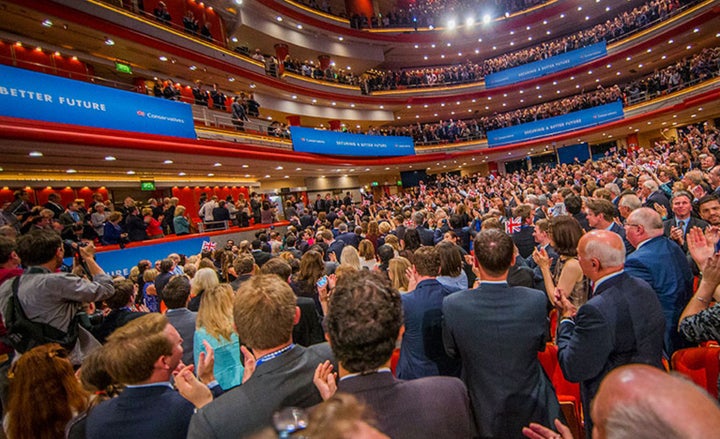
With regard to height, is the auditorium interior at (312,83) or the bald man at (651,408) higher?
the auditorium interior at (312,83)

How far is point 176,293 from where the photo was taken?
114 inches

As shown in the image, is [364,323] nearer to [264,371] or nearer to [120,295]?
[264,371]

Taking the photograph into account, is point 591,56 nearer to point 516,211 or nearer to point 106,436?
point 516,211

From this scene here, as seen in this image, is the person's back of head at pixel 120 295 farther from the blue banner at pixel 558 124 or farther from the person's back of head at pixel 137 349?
the blue banner at pixel 558 124

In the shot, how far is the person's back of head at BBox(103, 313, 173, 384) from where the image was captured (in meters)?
1.53

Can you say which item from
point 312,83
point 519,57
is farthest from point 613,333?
point 519,57

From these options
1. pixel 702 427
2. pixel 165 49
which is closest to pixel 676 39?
pixel 165 49

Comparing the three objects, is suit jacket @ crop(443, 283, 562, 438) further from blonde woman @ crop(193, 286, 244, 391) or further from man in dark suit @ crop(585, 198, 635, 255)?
man in dark suit @ crop(585, 198, 635, 255)

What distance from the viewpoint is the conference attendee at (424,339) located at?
7.67 feet

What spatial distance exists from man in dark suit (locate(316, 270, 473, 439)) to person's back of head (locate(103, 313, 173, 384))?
82 cm

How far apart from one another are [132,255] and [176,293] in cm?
609

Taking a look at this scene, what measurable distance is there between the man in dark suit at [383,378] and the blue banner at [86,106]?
956 centimetres

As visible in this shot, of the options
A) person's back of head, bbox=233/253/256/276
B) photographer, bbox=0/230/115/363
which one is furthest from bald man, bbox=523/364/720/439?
person's back of head, bbox=233/253/256/276

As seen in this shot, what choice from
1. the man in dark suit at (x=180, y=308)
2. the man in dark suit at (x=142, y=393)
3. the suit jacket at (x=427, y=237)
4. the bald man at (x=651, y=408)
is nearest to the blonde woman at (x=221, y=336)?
the man in dark suit at (x=180, y=308)
